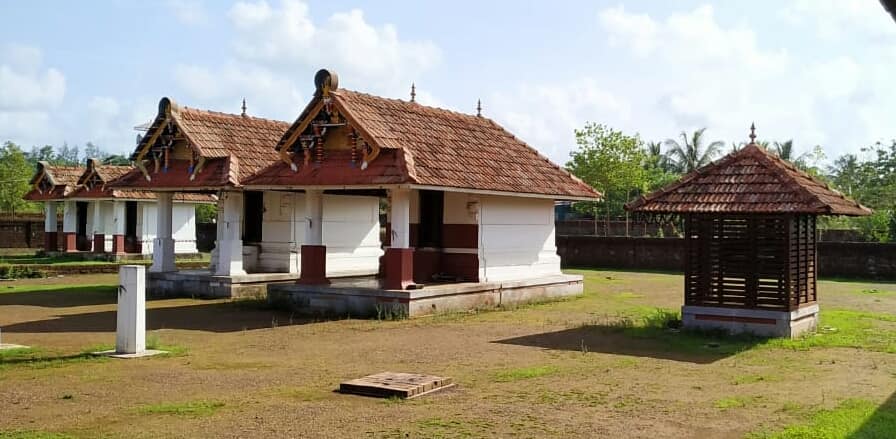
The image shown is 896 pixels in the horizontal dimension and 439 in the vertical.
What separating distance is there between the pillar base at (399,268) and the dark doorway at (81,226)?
24.3 metres

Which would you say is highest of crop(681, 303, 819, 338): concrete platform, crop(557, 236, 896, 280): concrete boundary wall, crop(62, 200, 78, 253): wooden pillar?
crop(62, 200, 78, 253): wooden pillar

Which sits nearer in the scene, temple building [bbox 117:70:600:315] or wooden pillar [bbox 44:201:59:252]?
temple building [bbox 117:70:600:315]

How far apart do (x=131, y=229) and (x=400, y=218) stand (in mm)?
22360

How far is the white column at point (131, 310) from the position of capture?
1178 centimetres

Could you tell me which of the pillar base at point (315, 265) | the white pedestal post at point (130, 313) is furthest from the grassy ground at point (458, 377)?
the pillar base at point (315, 265)

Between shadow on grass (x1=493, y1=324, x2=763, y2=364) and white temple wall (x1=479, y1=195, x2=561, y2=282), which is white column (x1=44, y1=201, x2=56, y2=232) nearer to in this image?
white temple wall (x1=479, y1=195, x2=561, y2=282)

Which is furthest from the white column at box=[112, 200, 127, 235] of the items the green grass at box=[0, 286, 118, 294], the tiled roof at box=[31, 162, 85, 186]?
the green grass at box=[0, 286, 118, 294]

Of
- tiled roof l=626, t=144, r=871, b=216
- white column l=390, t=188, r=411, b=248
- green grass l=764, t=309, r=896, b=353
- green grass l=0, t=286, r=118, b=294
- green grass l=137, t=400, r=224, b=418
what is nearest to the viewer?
green grass l=137, t=400, r=224, b=418

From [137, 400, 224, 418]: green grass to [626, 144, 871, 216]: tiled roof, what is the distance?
8322 millimetres

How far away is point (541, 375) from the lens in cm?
1070

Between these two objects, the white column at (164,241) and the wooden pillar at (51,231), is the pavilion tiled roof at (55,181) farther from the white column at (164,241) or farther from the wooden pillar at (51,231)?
the white column at (164,241)

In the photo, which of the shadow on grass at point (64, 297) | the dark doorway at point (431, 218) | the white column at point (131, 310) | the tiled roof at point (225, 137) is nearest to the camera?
the white column at point (131, 310)

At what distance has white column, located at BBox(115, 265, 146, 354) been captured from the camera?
38.7ft

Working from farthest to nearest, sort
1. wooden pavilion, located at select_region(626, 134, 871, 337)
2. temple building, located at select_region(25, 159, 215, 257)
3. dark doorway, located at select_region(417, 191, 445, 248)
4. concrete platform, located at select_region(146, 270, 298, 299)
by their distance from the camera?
temple building, located at select_region(25, 159, 215, 257) → concrete platform, located at select_region(146, 270, 298, 299) → dark doorway, located at select_region(417, 191, 445, 248) → wooden pavilion, located at select_region(626, 134, 871, 337)
